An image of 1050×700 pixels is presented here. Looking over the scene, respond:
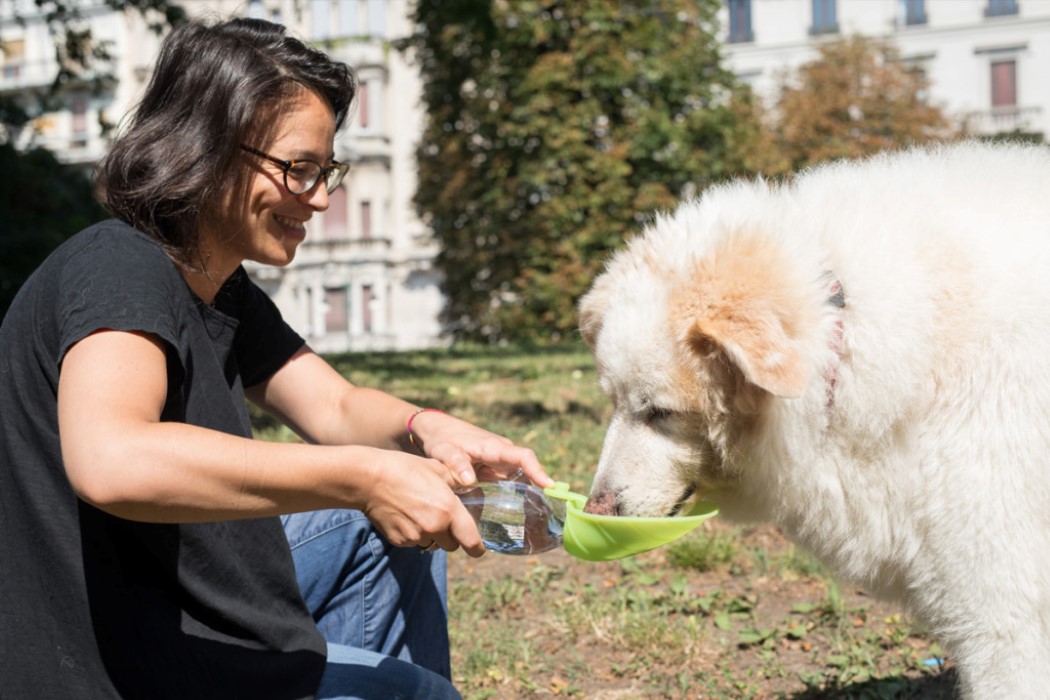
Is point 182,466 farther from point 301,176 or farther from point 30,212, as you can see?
point 30,212

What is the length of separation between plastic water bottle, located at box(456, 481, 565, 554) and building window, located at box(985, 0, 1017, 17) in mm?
40250

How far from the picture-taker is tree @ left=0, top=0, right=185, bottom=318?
9352 millimetres

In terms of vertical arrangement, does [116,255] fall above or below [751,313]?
above

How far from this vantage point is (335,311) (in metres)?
46.6

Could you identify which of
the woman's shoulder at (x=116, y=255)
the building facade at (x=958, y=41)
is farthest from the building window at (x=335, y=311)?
the woman's shoulder at (x=116, y=255)

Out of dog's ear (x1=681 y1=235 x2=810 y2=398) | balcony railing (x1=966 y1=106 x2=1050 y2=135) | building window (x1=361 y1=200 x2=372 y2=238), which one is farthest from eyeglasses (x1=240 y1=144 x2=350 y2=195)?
building window (x1=361 y1=200 x2=372 y2=238)

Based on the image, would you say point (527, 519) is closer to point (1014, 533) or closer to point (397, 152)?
point (1014, 533)

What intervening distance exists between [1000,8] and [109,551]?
41.5m

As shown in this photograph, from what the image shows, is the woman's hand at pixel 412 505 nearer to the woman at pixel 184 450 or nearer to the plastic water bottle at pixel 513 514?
the woman at pixel 184 450

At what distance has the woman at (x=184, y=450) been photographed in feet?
5.58

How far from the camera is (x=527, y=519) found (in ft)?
9.02

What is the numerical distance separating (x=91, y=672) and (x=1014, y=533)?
1926 mm

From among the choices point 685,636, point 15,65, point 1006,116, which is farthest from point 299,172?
point 15,65

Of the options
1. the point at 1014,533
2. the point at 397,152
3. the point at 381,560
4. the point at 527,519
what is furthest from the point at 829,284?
the point at 397,152
